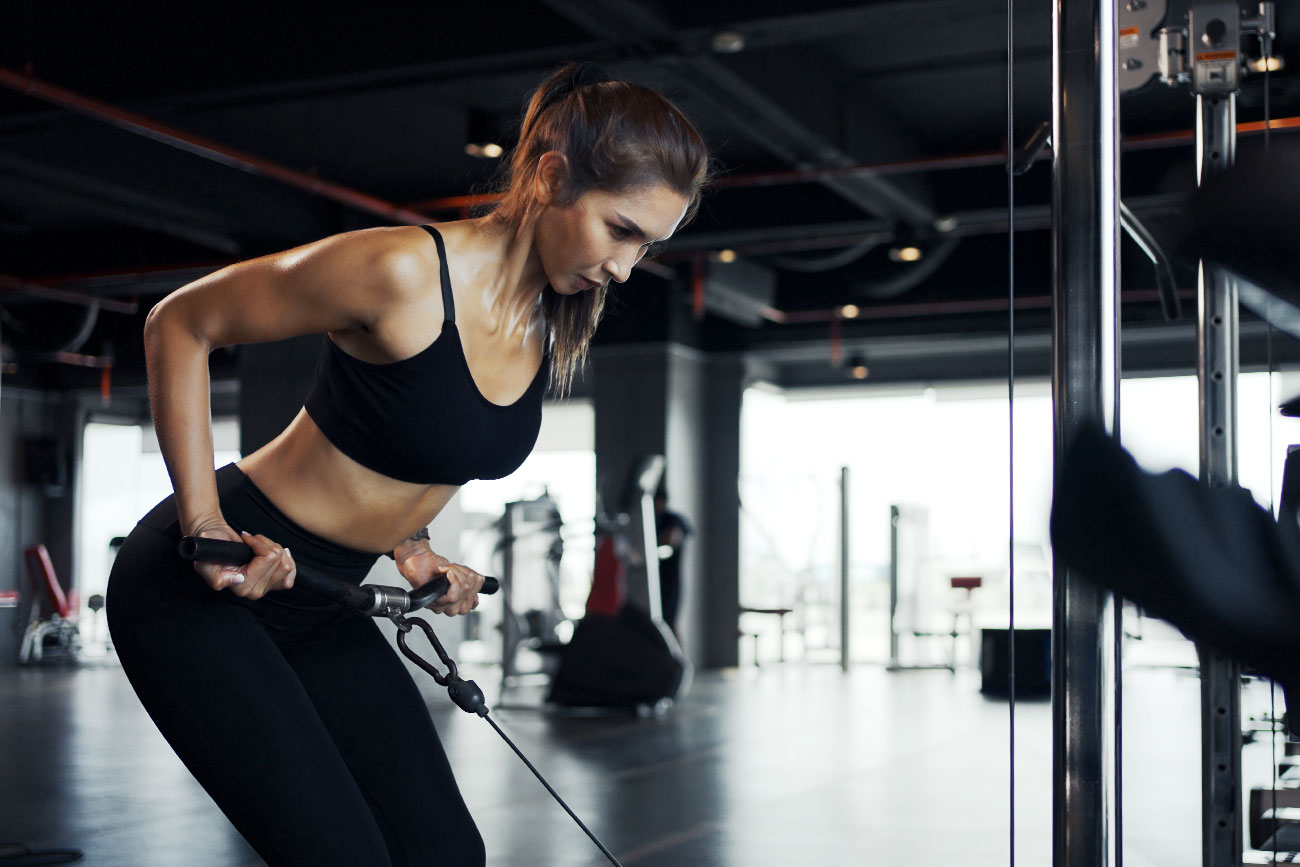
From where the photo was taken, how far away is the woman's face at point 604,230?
139 cm

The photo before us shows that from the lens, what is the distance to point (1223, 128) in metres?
2.39

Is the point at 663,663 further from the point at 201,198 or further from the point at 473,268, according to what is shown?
the point at 473,268

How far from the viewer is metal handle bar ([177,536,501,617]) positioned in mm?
1234

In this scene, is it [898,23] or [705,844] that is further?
[898,23]

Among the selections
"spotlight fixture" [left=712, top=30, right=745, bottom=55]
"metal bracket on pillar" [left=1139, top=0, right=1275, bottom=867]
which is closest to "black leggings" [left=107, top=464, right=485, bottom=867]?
"metal bracket on pillar" [left=1139, top=0, right=1275, bottom=867]

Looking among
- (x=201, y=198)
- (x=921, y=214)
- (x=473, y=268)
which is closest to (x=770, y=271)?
(x=921, y=214)

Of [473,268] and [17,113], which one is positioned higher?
[17,113]

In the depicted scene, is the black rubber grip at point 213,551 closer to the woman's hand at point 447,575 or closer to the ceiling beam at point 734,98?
the woman's hand at point 447,575

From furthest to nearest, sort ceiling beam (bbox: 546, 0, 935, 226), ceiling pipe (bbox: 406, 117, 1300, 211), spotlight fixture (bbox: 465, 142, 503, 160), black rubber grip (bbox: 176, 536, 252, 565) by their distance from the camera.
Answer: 1. spotlight fixture (bbox: 465, 142, 503, 160)
2. ceiling pipe (bbox: 406, 117, 1300, 211)
3. ceiling beam (bbox: 546, 0, 935, 226)
4. black rubber grip (bbox: 176, 536, 252, 565)

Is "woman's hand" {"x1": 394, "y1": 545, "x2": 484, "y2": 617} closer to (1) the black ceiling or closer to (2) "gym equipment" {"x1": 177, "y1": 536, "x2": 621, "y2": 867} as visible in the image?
(2) "gym equipment" {"x1": 177, "y1": 536, "x2": 621, "y2": 867}

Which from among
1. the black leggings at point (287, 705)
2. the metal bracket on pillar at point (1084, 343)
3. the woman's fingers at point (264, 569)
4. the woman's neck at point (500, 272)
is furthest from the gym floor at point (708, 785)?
the metal bracket on pillar at point (1084, 343)

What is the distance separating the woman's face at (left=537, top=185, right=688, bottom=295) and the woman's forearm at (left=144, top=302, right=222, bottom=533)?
41cm

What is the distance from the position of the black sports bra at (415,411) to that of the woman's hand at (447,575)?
0.19 m

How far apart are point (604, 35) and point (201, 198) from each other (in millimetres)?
3500
